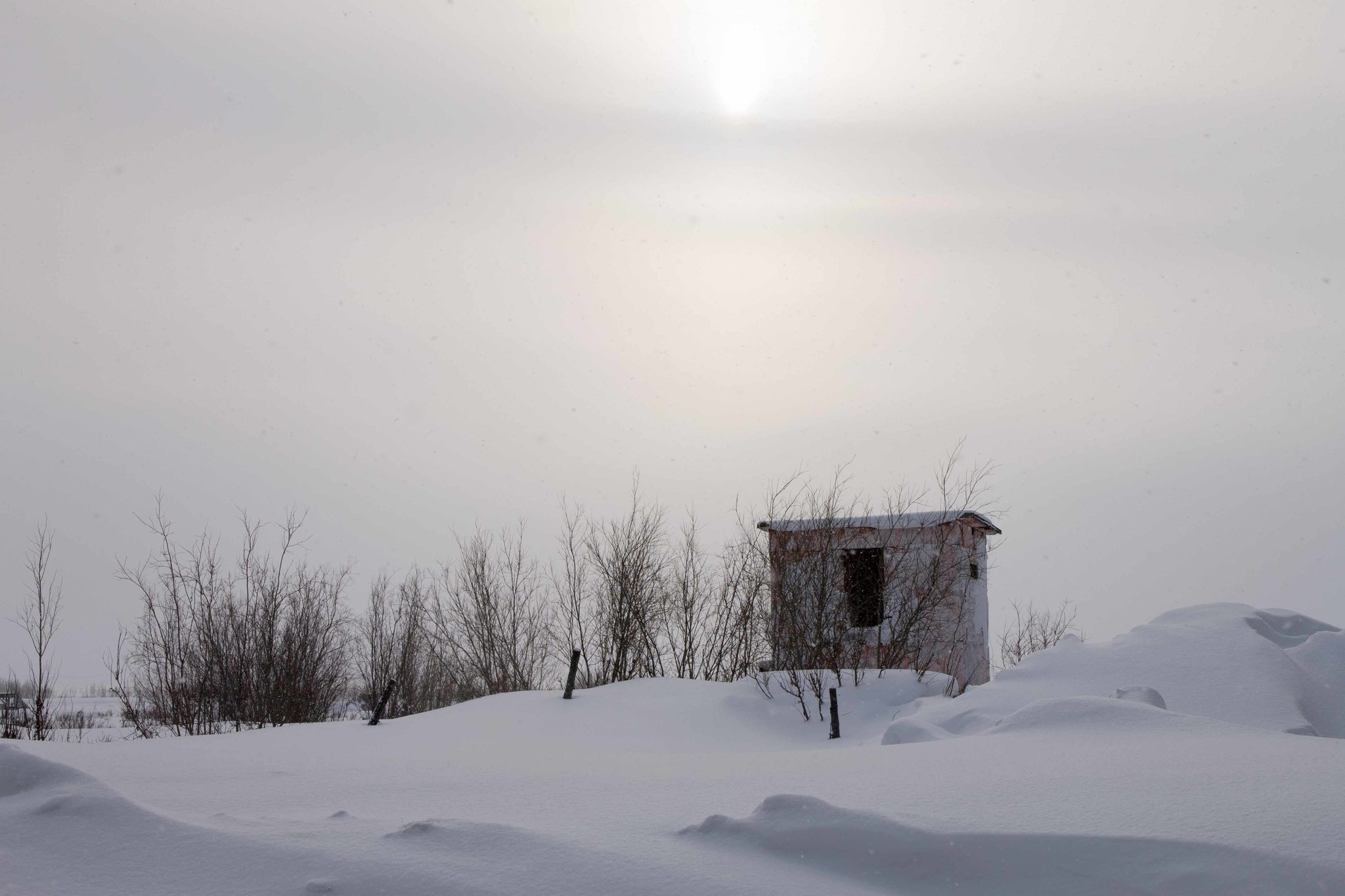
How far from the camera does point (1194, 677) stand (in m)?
6.53

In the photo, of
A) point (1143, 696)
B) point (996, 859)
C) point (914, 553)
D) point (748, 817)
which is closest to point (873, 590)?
point (914, 553)

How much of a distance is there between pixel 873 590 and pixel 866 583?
142 millimetres

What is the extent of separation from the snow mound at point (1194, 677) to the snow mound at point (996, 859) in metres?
2.80

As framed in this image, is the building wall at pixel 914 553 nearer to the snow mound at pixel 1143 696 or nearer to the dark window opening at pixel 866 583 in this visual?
the dark window opening at pixel 866 583

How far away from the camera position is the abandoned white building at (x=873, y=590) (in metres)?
11.8

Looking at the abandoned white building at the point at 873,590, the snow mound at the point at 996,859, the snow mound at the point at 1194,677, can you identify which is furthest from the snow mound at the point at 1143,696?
the abandoned white building at the point at 873,590

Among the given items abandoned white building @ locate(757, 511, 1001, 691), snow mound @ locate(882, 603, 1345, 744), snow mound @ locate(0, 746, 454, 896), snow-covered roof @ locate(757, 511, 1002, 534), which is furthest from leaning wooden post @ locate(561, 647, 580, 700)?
snow mound @ locate(0, 746, 454, 896)

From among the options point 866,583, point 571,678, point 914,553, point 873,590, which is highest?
point 914,553

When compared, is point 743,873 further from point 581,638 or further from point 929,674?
point 581,638

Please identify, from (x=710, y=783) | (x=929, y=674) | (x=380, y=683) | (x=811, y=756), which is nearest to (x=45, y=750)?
(x=710, y=783)

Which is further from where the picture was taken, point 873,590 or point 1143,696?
point 873,590

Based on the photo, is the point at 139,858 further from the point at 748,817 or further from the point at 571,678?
the point at 571,678

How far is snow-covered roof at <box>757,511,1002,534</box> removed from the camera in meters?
13.1

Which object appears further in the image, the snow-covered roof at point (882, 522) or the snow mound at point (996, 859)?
the snow-covered roof at point (882, 522)
